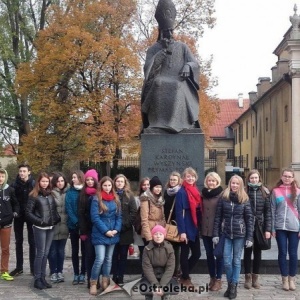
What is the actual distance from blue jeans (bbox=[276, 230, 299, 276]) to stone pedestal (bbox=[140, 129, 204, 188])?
209 centimetres

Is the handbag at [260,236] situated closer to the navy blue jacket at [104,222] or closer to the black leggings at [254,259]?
the black leggings at [254,259]

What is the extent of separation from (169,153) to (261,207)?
240cm

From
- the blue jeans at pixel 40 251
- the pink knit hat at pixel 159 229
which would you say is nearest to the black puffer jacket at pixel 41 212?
the blue jeans at pixel 40 251

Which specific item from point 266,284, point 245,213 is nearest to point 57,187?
point 245,213

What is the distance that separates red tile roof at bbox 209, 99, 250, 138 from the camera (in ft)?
215

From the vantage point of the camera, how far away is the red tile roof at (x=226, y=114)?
65.4 metres

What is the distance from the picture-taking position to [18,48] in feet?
97.2

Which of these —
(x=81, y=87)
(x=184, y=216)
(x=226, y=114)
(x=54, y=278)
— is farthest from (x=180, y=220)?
(x=226, y=114)

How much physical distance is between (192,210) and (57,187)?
7.82 feet

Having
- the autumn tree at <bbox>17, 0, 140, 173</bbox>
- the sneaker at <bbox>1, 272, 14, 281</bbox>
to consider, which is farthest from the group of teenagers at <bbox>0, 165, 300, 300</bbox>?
the autumn tree at <bbox>17, 0, 140, 173</bbox>

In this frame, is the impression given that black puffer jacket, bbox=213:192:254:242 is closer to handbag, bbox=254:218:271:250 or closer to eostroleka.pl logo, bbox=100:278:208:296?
handbag, bbox=254:218:271:250

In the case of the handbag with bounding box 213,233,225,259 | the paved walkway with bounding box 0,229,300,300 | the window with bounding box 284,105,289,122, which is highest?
the window with bounding box 284,105,289,122

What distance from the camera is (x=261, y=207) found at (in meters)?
7.98

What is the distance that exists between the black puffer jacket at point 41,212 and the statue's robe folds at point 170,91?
2668mm
